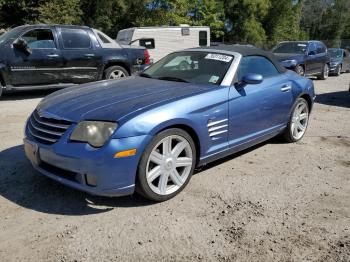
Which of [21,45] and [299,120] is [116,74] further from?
[299,120]

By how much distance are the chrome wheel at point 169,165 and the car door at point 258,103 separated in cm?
72

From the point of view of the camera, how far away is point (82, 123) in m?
3.52

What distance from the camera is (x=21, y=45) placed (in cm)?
898

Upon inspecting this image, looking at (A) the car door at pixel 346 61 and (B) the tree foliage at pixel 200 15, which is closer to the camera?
(A) the car door at pixel 346 61

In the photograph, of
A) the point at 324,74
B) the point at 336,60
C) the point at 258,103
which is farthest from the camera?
the point at 336,60

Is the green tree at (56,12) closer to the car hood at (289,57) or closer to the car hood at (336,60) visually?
the car hood at (289,57)

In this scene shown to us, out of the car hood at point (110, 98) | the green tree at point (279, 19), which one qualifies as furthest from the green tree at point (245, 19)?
the car hood at point (110, 98)

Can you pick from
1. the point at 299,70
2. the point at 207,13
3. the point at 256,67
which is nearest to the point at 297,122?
the point at 256,67

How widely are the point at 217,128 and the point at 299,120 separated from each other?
7.16ft

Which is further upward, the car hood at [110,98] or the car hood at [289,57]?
the car hood at [110,98]

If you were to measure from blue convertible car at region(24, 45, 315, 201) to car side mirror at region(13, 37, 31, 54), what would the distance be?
16.4 ft

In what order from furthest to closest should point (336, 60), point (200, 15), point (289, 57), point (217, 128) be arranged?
point (200, 15) → point (336, 60) → point (289, 57) → point (217, 128)

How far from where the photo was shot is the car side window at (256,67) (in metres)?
4.74

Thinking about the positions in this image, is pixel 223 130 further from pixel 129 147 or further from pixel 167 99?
pixel 129 147
